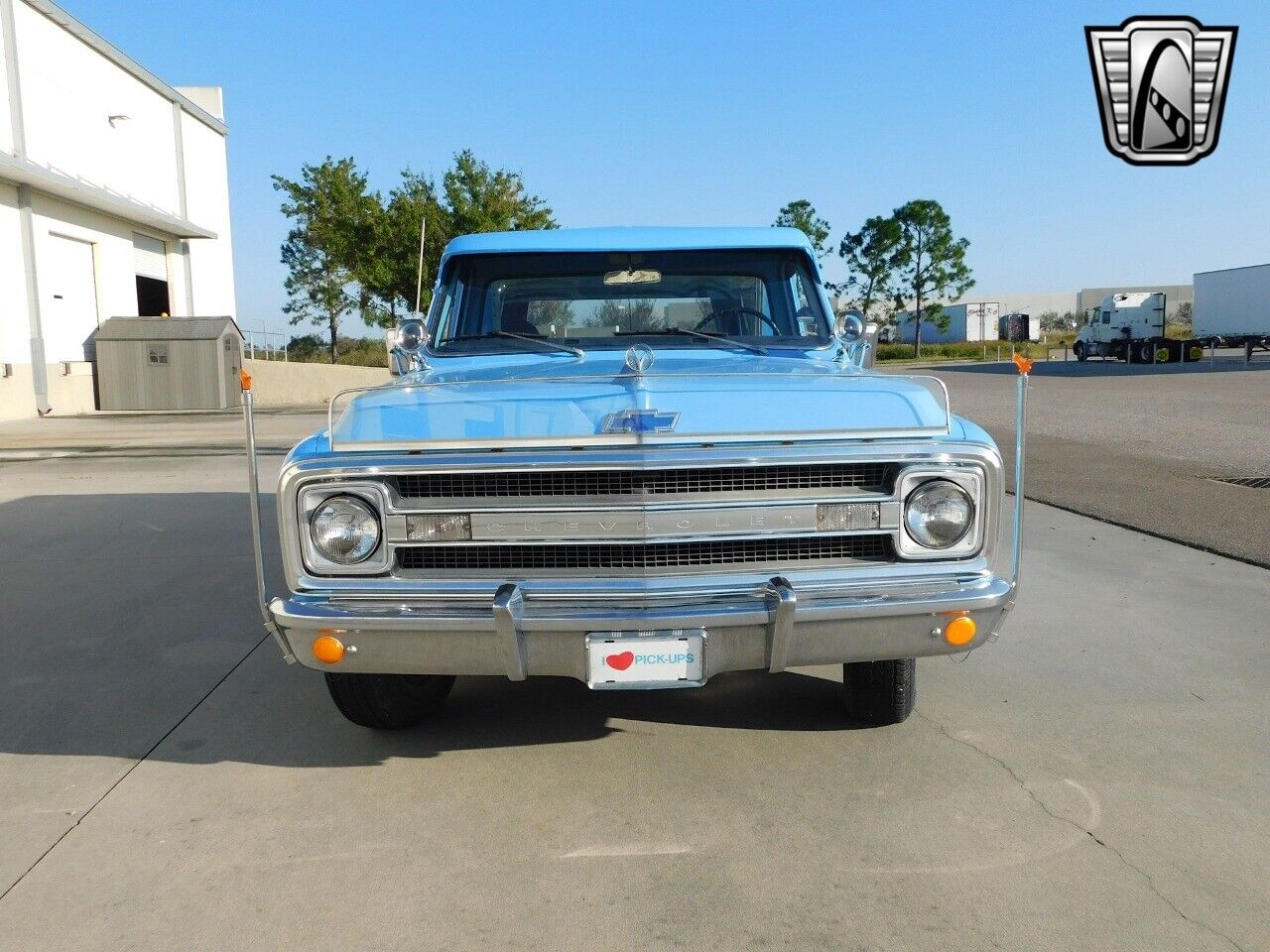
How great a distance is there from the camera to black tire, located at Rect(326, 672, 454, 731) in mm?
3689

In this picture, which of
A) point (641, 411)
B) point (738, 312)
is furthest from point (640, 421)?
point (738, 312)

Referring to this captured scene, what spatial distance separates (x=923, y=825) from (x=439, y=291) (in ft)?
9.58

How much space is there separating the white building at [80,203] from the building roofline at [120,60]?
34 mm

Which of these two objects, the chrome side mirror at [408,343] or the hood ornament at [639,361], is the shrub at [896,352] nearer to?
the chrome side mirror at [408,343]

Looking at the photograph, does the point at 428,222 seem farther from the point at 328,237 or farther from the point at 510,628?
the point at 510,628

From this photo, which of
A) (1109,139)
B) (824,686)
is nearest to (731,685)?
(824,686)

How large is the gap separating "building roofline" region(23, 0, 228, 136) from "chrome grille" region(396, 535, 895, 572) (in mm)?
22039

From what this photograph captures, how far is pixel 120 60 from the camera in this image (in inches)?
957

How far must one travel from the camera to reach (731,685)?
4.41 metres

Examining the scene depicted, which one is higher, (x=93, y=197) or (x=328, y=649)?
(x=93, y=197)

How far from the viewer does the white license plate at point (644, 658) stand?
9.70ft

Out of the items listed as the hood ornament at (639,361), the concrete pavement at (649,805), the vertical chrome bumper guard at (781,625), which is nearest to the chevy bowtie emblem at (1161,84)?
the concrete pavement at (649,805)

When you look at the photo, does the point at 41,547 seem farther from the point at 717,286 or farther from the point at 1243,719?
the point at 1243,719

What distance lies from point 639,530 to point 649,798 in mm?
869
